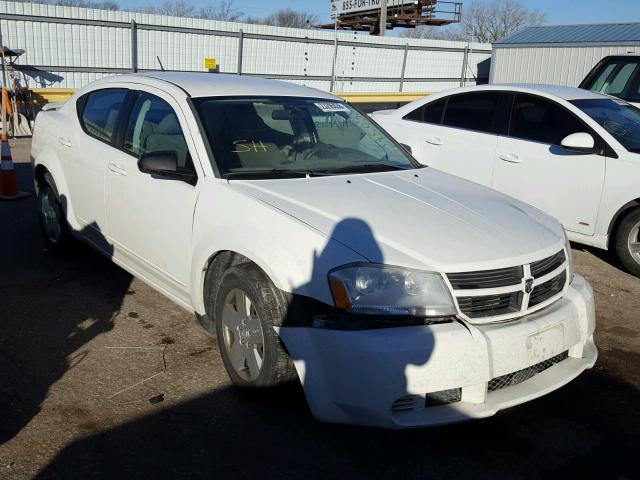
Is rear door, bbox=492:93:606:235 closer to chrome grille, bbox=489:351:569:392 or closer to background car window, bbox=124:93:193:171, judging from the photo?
chrome grille, bbox=489:351:569:392

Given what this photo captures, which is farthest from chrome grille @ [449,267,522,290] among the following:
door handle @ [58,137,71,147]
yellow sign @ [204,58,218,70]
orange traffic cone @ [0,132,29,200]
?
yellow sign @ [204,58,218,70]

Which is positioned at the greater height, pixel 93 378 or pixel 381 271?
pixel 381 271

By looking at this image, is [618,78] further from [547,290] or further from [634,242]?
[547,290]

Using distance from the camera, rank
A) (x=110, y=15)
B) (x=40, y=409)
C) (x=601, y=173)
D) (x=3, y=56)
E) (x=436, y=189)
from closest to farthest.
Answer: (x=40, y=409)
(x=436, y=189)
(x=601, y=173)
(x=3, y=56)
(x=110, y=15)

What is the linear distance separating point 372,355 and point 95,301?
9.05 ft

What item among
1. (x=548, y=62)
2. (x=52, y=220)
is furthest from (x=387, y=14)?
(x=52, y=220)

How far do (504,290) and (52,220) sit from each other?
4136mm

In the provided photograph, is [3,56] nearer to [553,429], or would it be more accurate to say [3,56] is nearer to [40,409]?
[40,409]

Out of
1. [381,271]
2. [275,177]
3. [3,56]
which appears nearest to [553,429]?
[381,271]

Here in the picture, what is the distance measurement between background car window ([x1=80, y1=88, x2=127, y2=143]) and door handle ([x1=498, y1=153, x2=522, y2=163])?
12.5 ft

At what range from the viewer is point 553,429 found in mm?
3354

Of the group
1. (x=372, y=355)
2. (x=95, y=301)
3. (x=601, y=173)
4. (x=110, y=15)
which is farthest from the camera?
(x=110, y=15)

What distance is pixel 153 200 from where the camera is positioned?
4.05m

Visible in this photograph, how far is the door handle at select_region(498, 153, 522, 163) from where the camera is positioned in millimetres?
6547
